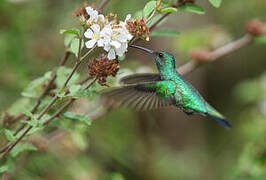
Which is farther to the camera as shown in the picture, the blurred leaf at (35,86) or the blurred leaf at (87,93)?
the blurred leaf at (35,86)

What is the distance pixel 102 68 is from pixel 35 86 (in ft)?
2.06

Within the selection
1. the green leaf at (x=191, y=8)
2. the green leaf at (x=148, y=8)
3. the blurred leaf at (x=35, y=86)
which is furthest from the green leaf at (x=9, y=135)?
the green leaf at (x=191, y=8)

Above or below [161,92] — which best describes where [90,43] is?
below

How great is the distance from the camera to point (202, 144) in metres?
5.93

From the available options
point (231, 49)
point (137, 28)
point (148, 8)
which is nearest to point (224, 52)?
point (231, 49)

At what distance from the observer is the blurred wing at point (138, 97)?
198 centimetres

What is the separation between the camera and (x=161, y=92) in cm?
213

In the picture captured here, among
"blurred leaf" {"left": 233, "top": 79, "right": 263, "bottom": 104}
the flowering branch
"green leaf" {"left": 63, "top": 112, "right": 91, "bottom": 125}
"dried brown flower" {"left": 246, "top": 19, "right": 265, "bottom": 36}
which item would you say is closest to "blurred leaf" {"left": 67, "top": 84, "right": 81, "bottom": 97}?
"green leaf" {"left": 63, "top": 112, "right": 91, "bottom": 125}

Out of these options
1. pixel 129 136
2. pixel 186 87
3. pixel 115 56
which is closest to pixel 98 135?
pixel 129 136

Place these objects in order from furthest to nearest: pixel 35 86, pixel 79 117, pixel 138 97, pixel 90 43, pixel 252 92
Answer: pixel 252 92, pixel 35 86, pixel 138 97, pixel 79 117, pixel 90 43

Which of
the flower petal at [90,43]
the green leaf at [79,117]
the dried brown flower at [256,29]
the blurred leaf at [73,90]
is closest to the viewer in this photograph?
the flower petal at [90,43]

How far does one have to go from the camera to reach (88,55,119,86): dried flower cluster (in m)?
1.68

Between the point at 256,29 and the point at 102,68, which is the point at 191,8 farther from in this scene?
the point at 256,29

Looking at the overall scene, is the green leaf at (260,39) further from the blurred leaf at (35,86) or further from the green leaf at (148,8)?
the blurred leaf at (35,86)
